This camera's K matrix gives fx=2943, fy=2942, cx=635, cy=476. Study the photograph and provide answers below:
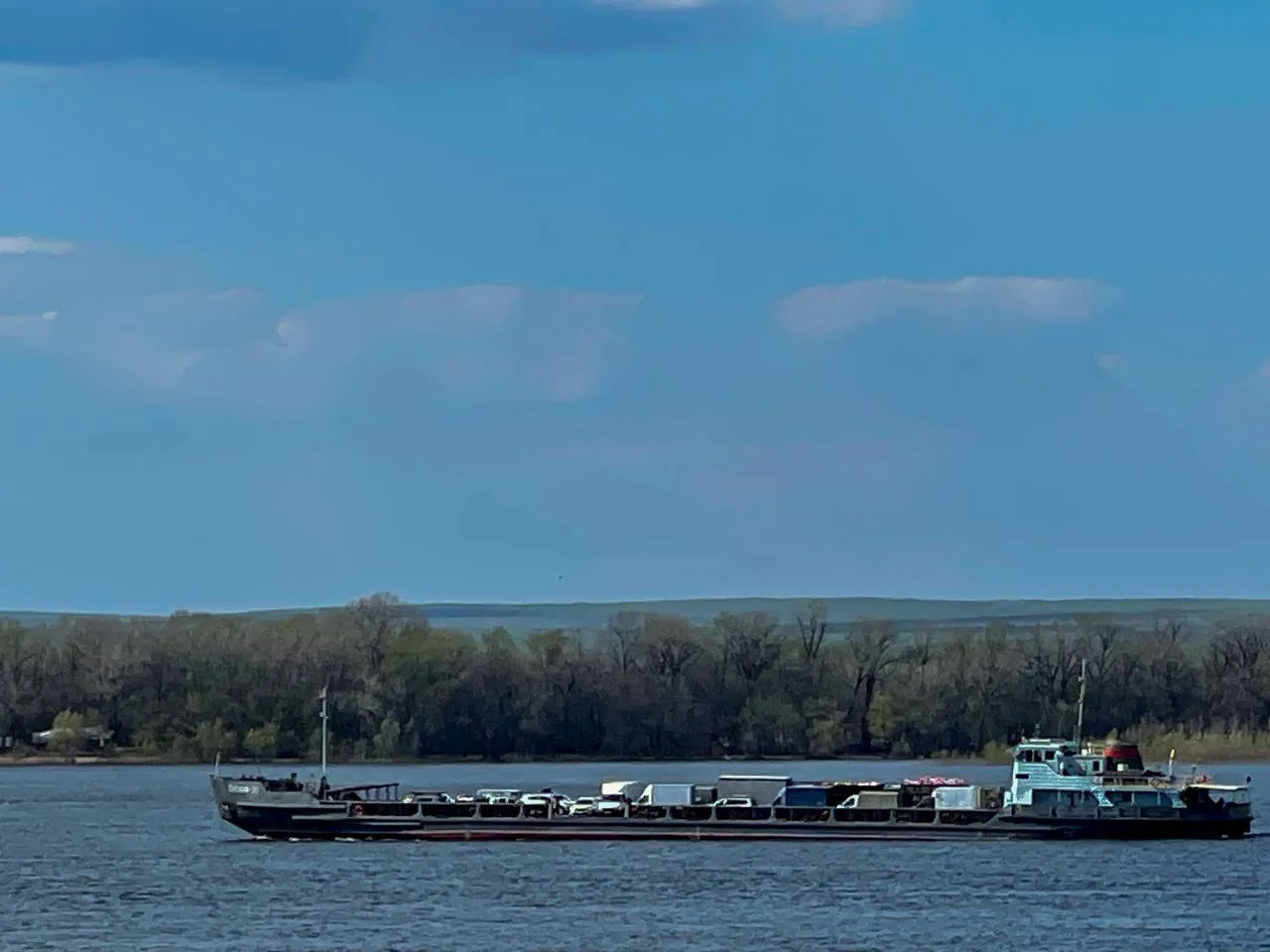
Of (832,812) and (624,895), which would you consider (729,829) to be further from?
(624,895)

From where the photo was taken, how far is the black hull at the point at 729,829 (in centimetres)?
12344

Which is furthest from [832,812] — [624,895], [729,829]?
[624,895]

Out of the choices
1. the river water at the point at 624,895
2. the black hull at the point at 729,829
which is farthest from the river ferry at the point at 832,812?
the river water at the point at 624,895

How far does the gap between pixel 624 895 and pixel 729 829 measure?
23.8 m

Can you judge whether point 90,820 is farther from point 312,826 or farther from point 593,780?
point 593,780

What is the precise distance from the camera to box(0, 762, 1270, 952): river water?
292 feet

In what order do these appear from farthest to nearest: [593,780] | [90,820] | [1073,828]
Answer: [593,780]
[90,820]
[1073,828]

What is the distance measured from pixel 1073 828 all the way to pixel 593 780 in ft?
237

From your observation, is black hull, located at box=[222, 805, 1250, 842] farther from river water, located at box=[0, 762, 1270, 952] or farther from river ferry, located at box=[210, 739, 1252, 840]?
river water, located at box=[0, 762, 1270, 952]

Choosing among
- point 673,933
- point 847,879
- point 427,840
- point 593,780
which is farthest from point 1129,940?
point 593,780

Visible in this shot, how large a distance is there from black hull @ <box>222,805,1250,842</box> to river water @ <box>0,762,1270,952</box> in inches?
25.8

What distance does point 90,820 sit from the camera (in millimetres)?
153000

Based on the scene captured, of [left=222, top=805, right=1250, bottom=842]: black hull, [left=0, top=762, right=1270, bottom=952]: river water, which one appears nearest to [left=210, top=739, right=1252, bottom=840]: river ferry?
[left=222, top=805, right=1250, bottom=842]: black hull

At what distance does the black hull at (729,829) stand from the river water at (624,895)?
2.15ft
